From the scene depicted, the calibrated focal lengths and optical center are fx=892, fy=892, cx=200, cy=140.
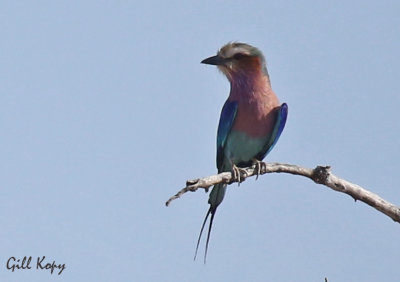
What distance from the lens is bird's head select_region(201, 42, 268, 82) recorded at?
9.28 metres

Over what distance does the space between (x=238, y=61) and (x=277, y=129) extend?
→ 833 millimetres

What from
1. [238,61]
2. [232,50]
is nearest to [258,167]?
[238,61]

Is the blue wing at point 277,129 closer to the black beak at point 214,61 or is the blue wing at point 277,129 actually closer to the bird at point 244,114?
the bird at point 244,114

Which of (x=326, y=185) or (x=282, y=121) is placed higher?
(x=282, y=121)

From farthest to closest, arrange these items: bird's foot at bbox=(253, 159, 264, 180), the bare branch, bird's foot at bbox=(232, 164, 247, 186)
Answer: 1. bird's foot at bbox=(253, 159, 264, 180)
2. bird's foot at bbox=(232, 164, 247, 186)
3. the bare branch

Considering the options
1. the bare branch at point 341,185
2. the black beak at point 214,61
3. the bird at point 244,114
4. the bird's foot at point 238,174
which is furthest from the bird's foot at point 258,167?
the black beak at point 214,61

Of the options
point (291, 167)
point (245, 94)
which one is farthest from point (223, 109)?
point (291, 167)

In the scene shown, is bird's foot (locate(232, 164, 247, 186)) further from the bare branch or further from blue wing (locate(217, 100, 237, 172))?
blue wing (locate(217, 100, 237, 172))

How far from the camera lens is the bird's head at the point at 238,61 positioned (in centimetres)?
928

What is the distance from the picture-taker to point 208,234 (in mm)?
8852

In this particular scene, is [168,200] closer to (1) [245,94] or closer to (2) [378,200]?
(2) [378,200]

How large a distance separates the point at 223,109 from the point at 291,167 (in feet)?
6.29

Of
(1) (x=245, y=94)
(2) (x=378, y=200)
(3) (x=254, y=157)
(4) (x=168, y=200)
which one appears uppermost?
(1) (x=245, y=94)

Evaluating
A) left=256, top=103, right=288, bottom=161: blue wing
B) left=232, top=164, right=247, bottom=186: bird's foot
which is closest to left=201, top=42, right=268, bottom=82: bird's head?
left=256, top=103, right=288, bottom=161: blue wing
